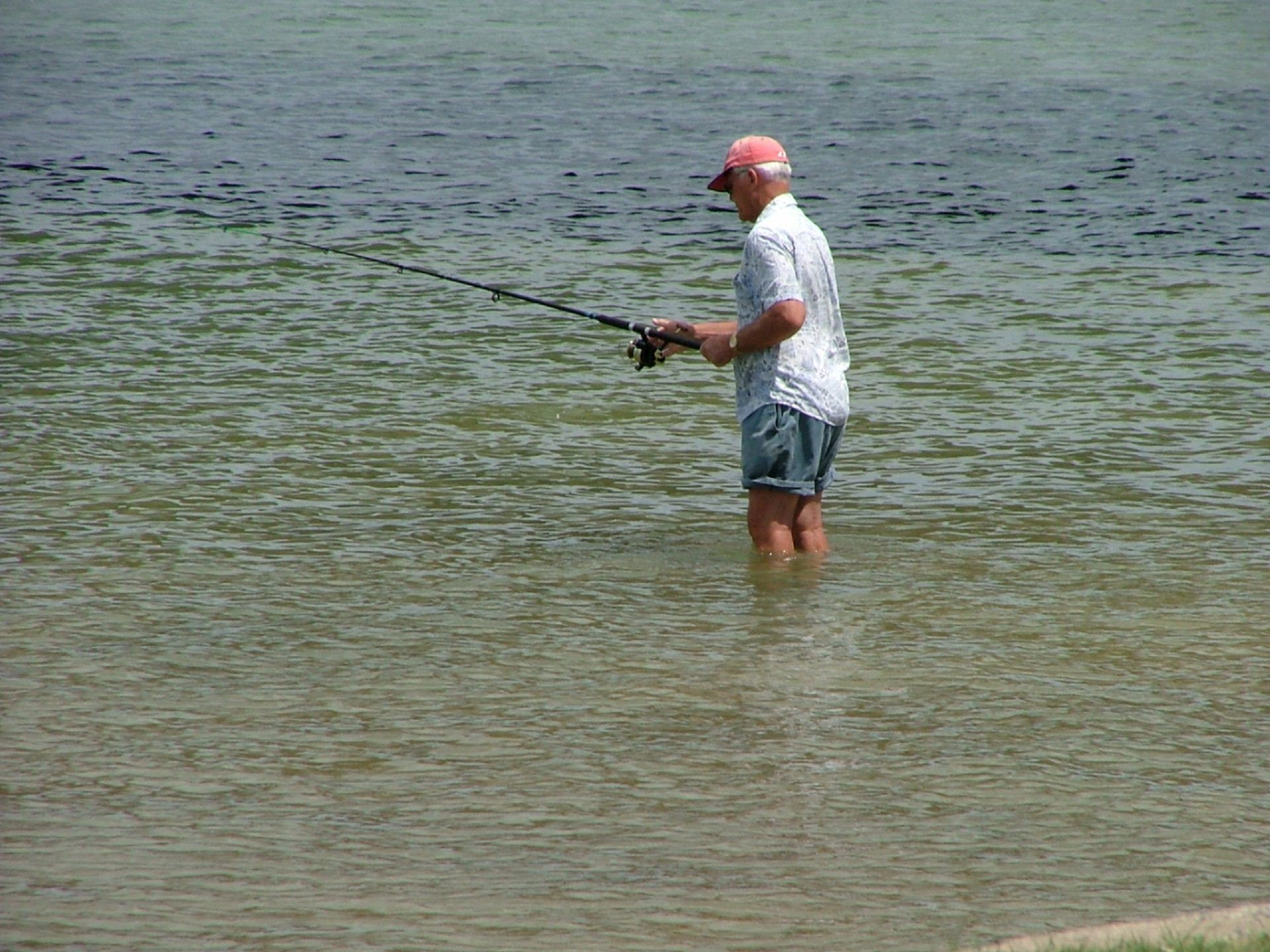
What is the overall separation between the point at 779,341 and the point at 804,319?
115 mm

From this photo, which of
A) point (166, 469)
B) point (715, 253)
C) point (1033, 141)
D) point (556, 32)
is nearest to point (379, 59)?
point (556, 32)

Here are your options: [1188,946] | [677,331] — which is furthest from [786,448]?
[1188,946]

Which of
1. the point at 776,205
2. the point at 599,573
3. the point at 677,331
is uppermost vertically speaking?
the point at 776,205

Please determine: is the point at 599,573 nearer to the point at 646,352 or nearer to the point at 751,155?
the point at 646,352

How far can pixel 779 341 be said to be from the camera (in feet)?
20.9

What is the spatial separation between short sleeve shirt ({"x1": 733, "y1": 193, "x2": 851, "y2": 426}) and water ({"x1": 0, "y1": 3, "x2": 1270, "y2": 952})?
2.01 ft

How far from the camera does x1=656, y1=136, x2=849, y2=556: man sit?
6.34m

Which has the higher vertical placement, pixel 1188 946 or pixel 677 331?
pixel 677 331

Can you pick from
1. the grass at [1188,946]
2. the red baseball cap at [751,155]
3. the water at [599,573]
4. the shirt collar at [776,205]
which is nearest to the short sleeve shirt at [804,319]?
the shirt collar at [776,205]

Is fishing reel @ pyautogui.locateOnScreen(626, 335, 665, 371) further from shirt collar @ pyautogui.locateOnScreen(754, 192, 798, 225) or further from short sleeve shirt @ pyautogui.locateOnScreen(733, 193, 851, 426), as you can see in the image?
shirt collar @ pyautogui.locateOnScreen(754, 192, 798, 225)

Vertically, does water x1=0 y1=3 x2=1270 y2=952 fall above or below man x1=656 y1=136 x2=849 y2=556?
below

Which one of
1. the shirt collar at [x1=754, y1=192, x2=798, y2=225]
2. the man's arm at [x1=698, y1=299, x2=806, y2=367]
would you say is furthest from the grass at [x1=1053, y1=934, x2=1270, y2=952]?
Result: the shirt collar at [x1=754, y1=192, x2=798, y2=225]

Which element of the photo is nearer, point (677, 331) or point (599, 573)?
point (677, 331)

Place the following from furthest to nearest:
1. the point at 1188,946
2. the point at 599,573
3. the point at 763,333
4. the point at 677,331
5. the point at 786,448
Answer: the point at 599,573
the point at 677,331
the point at 786,448
the point at 763,333
the point at 1188,946
